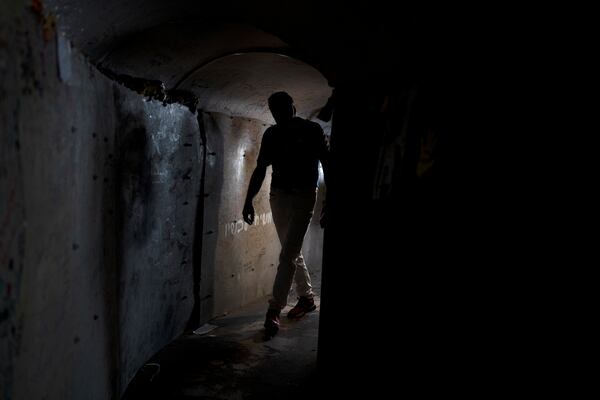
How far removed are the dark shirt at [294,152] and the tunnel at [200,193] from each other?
0.55m

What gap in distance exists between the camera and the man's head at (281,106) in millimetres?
3879

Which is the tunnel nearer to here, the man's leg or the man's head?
the man's head

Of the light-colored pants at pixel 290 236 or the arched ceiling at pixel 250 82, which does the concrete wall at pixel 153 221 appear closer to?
the arched ceiling at pixel 250 82

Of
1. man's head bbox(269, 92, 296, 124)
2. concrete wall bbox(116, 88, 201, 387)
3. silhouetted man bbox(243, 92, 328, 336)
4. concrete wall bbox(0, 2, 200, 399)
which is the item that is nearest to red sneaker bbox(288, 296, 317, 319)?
silhouetted man bbox(243, 92, 328, 336)

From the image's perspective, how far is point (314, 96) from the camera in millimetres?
5102

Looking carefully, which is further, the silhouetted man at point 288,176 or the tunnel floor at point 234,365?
the silhouetted man at point 288,176

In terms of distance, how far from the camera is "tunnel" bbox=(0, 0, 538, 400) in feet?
5.06

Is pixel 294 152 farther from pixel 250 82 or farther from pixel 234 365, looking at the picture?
pixel 234 365

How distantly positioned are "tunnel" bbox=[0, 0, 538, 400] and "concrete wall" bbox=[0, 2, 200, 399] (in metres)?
0.01

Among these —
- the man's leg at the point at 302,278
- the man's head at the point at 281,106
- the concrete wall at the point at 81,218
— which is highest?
the man's head at the point at 281,106

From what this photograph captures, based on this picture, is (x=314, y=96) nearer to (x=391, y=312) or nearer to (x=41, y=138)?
(x=391, y=312)

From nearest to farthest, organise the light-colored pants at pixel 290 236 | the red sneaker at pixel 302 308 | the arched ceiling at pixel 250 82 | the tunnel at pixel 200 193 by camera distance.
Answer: the tunnel at pixel 200 193
the arched ceiling at pixel 250 82
the light-colored pants at pixel 290 236
the red sneaker at pixel 302 308

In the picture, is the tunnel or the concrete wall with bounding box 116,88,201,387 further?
the concrete wall with bounding box 116,88,201,387

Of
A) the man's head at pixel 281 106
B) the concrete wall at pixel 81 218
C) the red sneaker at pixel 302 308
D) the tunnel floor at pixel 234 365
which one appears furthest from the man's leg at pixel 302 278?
the man's head at pixel 281 106
